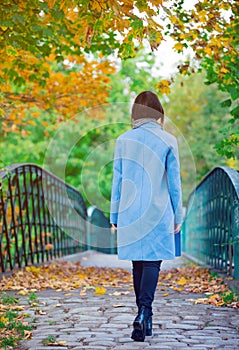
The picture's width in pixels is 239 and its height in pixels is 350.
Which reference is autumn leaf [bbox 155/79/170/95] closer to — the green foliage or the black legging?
the black legging

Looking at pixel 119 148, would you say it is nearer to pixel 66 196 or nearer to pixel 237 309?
pixel 237 309

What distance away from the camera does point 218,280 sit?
7.40m

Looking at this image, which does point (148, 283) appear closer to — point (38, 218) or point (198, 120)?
point (38, 218)

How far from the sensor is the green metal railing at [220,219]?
6.65 m

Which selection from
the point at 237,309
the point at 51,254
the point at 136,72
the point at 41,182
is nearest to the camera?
the point at 237,309

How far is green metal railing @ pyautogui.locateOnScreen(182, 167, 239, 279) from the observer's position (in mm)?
6652

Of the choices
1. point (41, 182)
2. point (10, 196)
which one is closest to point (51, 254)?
point (41, 182)

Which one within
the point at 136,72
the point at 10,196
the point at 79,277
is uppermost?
the point at 136,72

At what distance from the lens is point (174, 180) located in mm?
4602

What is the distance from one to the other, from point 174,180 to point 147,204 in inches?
9.9

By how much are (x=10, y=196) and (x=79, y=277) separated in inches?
55.1

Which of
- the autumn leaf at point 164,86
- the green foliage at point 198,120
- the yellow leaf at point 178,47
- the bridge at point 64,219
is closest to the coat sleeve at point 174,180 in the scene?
the bridge at point 64,219

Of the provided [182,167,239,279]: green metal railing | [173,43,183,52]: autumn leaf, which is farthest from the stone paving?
[173,43,183,52]: autumn leaf

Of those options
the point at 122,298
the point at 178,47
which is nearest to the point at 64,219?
the point at 178,47
